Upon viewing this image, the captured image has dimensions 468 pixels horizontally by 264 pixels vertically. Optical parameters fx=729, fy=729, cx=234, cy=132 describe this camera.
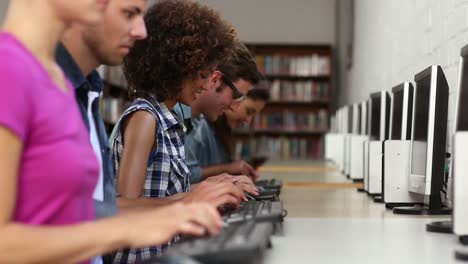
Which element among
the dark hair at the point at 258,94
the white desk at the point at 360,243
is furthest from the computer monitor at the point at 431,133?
the dark hair at the point at 258,94

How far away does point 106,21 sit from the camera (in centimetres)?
110

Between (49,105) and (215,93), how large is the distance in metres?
1.75

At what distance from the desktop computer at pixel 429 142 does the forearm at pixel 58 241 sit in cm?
115

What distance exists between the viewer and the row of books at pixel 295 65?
880 centimetres

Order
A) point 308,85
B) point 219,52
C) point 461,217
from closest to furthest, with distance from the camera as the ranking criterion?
point 461,217, point 219,52, point 308,85

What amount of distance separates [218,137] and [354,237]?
2.09 meters

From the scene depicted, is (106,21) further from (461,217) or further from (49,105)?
(461,217)

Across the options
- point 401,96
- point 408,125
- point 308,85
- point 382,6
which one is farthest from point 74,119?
point 308,85

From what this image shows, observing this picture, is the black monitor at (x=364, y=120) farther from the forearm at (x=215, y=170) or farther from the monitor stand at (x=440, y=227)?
the monitor stand at (x=440, y=227)

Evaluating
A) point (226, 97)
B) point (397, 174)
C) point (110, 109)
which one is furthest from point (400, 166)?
point (110, 109)

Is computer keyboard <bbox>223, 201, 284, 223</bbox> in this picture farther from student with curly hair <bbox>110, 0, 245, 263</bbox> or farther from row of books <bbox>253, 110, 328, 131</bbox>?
row of books <bbox>253, 110, 328, 131</bbox>

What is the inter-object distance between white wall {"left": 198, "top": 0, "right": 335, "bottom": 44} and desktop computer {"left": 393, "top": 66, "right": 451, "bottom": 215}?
6.96 meters

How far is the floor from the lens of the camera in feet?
4.10

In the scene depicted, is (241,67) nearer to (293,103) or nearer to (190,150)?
(190,150)
